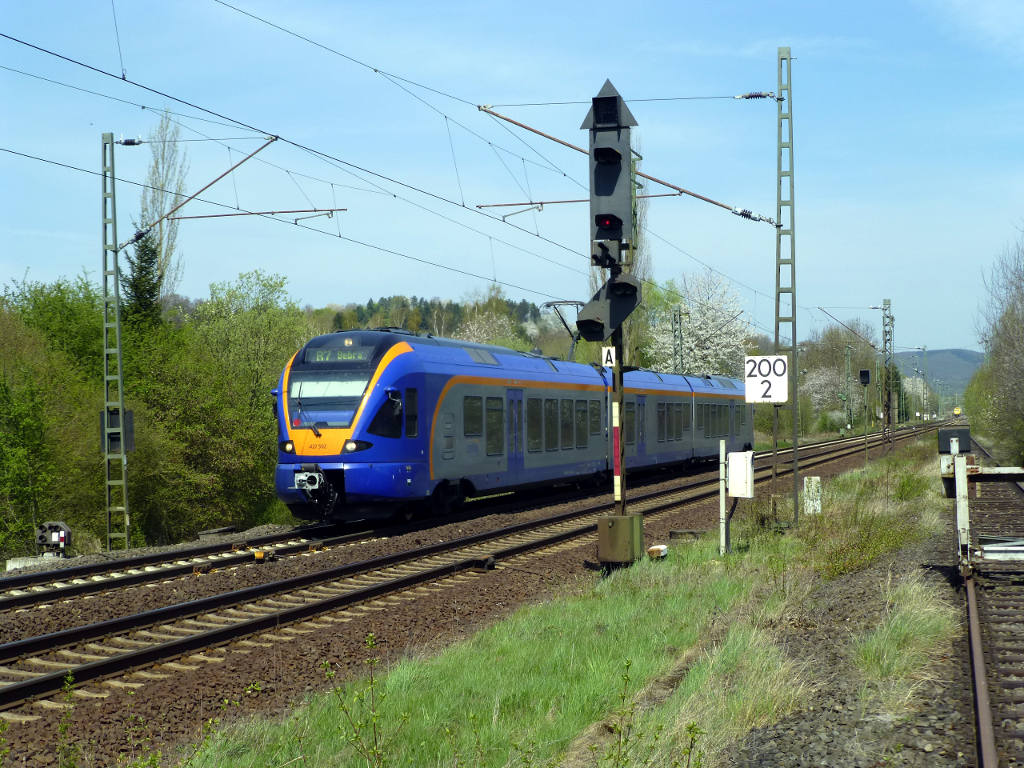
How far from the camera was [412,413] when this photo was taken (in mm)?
16641

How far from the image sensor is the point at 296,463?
16.1 m

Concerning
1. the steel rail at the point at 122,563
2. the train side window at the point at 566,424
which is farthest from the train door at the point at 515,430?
the steel rail at the point at 122,563

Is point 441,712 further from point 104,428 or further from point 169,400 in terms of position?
point 169,400

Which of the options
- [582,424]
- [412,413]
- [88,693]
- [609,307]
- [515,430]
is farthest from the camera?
[582,424]

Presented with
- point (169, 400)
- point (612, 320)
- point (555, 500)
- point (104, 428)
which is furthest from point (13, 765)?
point (169, 400)

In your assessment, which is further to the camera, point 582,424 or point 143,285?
point 143,285

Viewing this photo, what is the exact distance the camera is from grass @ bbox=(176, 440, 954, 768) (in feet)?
18.0

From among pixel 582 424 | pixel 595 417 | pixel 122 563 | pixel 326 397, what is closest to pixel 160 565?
pixel 122 563

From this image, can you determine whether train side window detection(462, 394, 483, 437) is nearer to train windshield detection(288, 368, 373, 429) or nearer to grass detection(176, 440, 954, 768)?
train windshield detection(288, 368, 373, 429)

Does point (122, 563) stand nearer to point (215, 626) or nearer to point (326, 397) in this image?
point (326, 397)

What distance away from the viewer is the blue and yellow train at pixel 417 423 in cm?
1588

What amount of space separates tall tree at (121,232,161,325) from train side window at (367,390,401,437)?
2600 cm

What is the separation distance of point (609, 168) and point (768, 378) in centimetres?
456

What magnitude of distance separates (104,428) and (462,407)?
7503 mm
